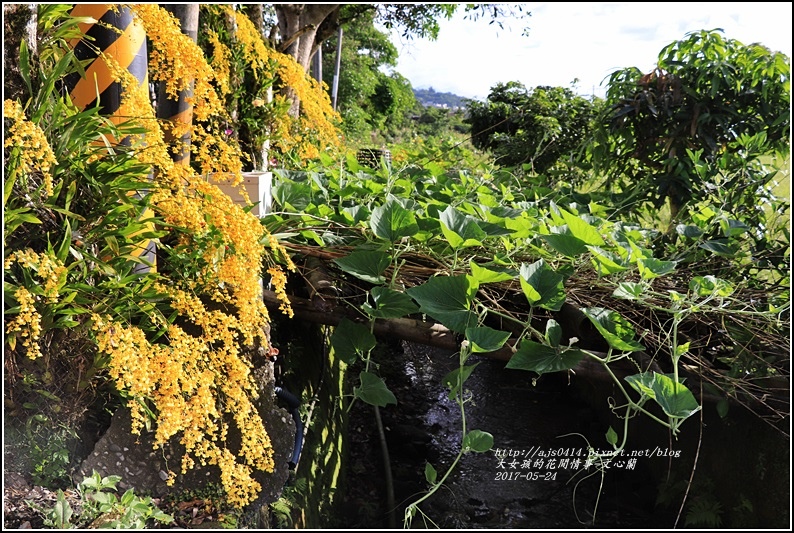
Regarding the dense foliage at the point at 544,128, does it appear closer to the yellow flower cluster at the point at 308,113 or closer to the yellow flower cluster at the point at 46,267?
the yellow flower cluster at the point at 308,113

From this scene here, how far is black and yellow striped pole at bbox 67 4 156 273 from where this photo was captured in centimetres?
158

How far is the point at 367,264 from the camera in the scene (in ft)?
5.75

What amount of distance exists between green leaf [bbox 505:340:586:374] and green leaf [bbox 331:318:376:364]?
1.34 ft

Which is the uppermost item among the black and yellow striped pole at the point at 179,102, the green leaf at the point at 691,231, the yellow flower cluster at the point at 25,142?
the black and yellow striped pole at the point at 179,102

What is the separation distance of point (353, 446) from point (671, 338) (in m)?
1.78

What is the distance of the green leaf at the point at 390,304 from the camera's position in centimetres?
168

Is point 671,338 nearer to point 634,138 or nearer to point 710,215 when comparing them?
point 710,215

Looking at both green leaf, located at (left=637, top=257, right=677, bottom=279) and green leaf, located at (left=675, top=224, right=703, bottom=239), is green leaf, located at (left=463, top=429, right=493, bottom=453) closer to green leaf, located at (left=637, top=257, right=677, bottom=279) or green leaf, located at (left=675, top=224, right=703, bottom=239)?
green leaf, located at (left=637, top=257, right=677, bottom=279)

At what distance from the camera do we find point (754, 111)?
293 centimetres

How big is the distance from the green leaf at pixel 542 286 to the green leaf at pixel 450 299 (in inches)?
5.2

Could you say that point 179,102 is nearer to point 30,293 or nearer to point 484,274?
point 30,293

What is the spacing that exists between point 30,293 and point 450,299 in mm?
933

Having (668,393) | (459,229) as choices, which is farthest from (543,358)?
(459,229)

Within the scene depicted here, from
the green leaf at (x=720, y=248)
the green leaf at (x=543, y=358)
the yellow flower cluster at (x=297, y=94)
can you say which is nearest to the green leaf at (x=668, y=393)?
the green leaf at (x=543, y=358)
